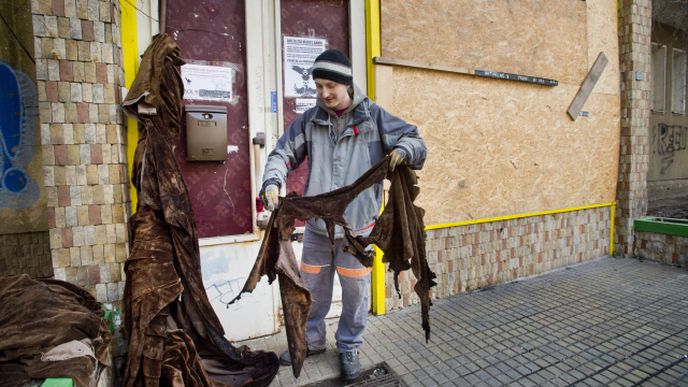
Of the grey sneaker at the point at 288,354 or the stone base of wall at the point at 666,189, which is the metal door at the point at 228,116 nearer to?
the grey sneaker at the point at 288,354

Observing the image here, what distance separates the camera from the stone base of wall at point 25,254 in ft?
10.4

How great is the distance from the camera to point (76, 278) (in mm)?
2395

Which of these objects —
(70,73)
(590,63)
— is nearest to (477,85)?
(590,63)

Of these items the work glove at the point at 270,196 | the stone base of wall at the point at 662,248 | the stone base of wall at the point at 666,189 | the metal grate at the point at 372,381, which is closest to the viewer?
the work glove at the point at 270,196

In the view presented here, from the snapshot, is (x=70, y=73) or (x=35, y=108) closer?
(x=70, y=73)

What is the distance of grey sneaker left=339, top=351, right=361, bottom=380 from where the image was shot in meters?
2.61

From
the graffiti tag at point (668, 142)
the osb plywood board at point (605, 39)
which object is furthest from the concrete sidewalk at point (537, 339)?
the graffiti tag at point (668, 142)

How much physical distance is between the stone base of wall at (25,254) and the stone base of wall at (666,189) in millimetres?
9755

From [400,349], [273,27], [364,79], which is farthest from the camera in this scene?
[364,79]

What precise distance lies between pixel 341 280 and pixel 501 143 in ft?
9.49

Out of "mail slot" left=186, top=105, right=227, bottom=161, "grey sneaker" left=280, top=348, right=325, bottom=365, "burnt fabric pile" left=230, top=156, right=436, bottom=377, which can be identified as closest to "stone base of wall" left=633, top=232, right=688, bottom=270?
"burnt fabric pile" left=230, top=156, right=436, bottom=377

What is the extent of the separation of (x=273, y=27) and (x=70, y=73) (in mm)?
1586

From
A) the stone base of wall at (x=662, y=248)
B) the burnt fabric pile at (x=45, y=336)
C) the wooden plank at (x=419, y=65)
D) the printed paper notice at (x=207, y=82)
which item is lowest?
the stone base of wall at (x=662, y=248)

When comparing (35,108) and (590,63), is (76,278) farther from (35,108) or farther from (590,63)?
(590,63)
